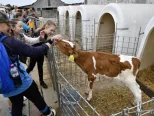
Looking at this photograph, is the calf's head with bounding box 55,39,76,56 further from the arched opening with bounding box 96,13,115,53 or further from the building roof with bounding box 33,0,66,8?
the building roof with bounding box 33,0,66,8

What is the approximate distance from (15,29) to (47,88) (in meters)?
1.68

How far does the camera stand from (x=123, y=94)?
310 centimetres

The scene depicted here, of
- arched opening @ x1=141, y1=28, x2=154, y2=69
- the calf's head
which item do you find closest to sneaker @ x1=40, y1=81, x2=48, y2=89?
the calf's head

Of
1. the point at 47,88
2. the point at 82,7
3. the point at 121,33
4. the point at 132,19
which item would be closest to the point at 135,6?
the point at 132,19

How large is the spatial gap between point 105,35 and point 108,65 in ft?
9.04

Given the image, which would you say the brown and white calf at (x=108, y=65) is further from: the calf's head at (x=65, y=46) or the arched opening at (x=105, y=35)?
the arched opening at (x=105, y=35)

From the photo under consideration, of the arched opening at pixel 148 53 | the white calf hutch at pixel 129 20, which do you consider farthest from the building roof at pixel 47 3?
the arched opening at pixel 148 53

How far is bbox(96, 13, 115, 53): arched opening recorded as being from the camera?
16.3ft

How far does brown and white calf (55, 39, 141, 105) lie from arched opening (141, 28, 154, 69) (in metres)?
1.02

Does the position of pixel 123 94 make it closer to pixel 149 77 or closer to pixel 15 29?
pixel 149 77

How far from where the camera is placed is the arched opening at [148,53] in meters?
3.41

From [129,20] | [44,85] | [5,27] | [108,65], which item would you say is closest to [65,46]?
[108,65]

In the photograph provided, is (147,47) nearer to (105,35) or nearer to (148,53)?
(148,53)

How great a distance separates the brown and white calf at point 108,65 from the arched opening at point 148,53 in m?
1.02
